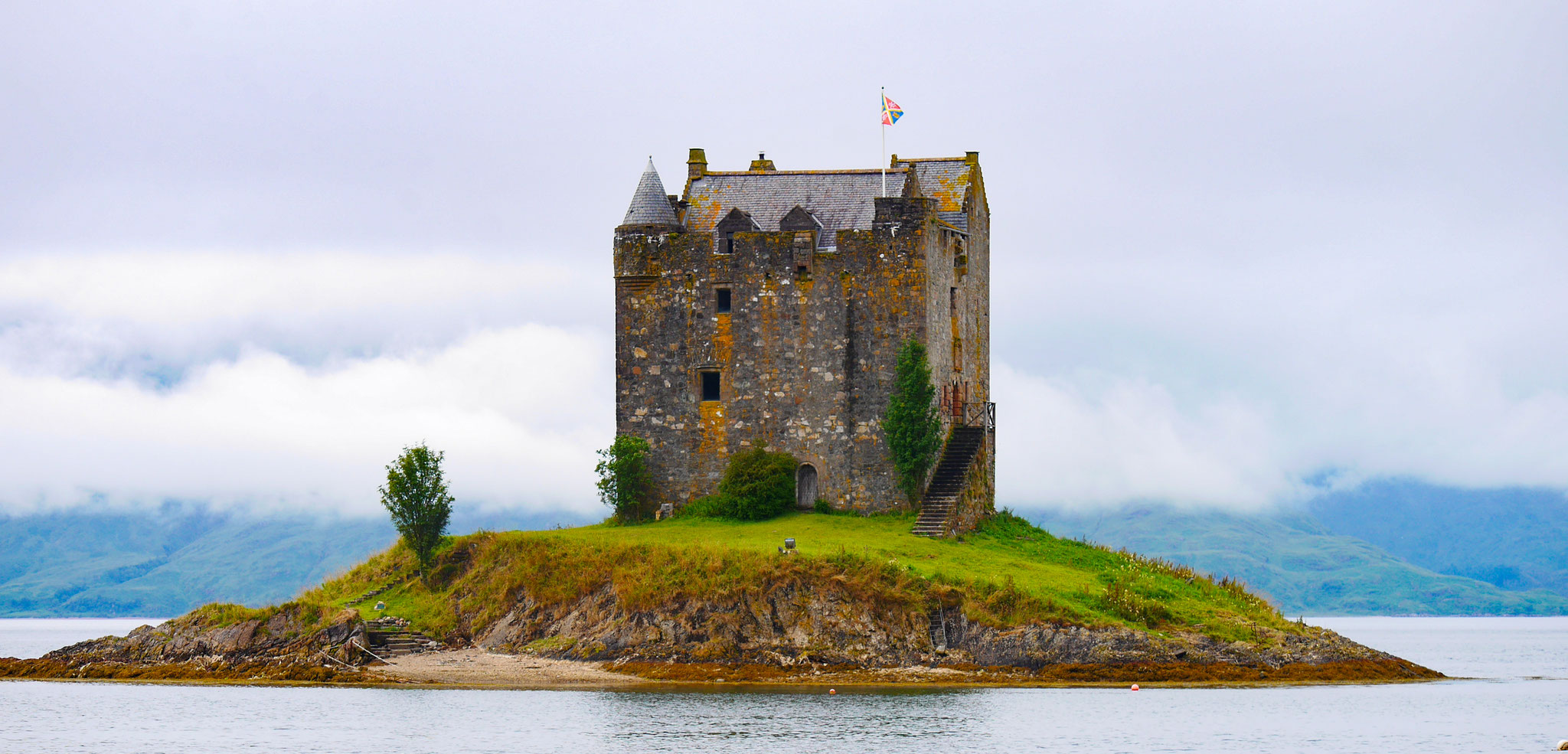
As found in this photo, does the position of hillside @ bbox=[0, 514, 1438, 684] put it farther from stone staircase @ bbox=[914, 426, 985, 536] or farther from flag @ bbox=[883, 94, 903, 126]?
flag @ bbox=[883, 94, 903, 126]

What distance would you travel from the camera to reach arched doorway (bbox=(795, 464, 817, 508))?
6925cm

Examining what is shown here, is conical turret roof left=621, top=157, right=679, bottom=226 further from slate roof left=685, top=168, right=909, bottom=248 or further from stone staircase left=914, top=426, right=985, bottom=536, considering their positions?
stone staircase left=914, top=426, right=985, bottom=536

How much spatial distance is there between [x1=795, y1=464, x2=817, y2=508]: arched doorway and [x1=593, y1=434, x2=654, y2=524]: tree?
577 centimetres

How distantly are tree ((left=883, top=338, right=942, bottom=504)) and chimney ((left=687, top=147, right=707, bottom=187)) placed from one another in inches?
486

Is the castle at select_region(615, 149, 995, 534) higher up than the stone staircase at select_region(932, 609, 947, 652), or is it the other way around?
the castle at select_region(615, 149, 995, 534)

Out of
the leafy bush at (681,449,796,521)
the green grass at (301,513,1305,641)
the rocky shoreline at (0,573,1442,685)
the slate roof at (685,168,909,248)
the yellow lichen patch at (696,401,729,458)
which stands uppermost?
the slate roof at (685,168,909,248)

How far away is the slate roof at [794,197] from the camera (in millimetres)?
70625

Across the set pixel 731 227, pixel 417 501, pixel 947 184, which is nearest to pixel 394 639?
pixel 417 501

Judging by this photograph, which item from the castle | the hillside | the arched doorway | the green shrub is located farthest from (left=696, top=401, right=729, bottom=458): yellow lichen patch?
the hillside

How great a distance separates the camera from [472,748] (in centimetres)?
4662

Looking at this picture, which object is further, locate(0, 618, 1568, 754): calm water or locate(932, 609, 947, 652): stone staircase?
locate(932, 609, 947, 652): stone staircase

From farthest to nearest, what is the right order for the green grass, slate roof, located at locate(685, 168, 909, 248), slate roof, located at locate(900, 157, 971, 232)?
slate roof, located at locate(900, 157, 971, 232)
slate roof, located at locate(685, 168, 909, 248)
the green grass

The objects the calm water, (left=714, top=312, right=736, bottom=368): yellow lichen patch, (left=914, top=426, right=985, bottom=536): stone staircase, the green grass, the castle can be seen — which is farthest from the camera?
(left=714, top=312, right=736, bottom=368): yellow lichen patch

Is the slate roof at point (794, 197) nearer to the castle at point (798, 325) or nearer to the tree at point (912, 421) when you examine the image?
A: the castle at point (798, 325)
